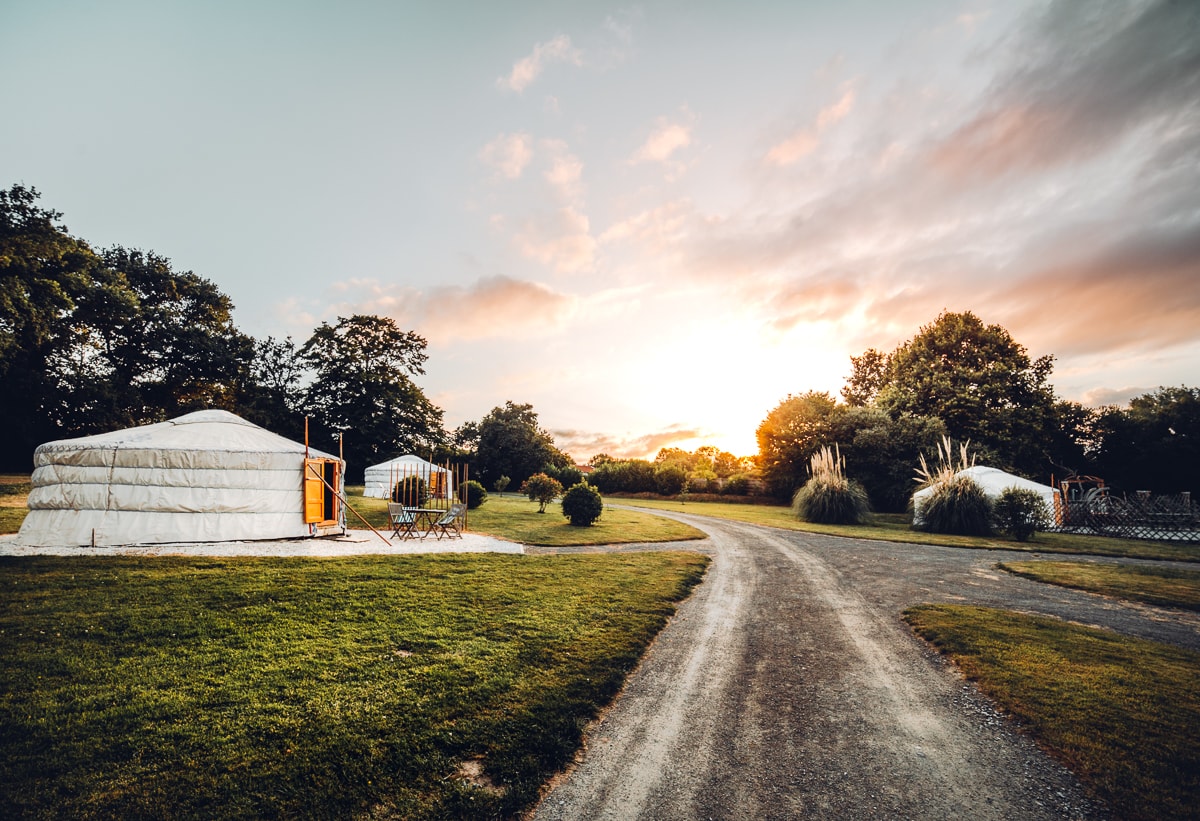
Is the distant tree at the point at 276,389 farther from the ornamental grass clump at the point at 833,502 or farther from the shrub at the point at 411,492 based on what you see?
the ornamental grass clump at the point at 833,502

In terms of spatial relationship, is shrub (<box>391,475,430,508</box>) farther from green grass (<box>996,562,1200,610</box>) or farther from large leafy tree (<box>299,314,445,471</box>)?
green grass (<box>996,562,1200,610</box>)

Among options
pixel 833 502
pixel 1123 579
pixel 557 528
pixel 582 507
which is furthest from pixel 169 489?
pixel 833 502

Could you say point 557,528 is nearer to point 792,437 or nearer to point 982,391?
point 792,437

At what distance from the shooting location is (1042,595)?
6.88 metres

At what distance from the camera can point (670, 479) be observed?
32.3 metres

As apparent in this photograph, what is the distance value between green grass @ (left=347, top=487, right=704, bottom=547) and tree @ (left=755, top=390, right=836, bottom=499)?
1288 cm

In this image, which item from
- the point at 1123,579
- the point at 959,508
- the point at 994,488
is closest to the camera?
the point at 1123,579

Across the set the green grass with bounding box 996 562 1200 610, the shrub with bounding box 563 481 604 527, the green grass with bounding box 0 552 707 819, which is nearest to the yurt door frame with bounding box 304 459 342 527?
the green grass with bounding box 0 552 707 819

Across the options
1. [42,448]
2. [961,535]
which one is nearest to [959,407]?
[961,535]

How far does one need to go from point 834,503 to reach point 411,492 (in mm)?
15421

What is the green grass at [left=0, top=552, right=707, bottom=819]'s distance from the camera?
2395 mm

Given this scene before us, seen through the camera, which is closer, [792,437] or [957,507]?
[957,507]

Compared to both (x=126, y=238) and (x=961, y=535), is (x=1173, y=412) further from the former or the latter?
(x=126, y=238)

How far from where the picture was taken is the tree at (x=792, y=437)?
989 inches
